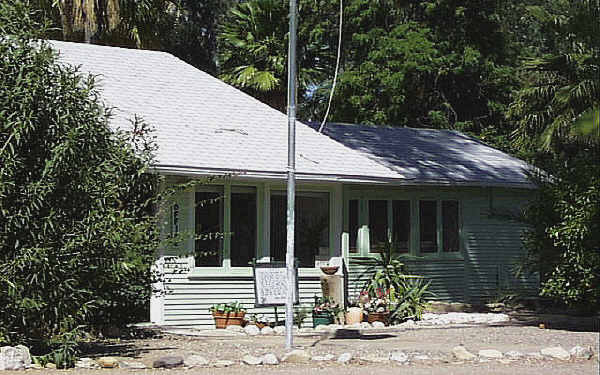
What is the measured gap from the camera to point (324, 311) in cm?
1708

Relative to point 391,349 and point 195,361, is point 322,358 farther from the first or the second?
point 391,349

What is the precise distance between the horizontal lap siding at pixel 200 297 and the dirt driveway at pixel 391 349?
4.77ft

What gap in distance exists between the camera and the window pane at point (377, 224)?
19.4 m

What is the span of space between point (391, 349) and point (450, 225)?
8146 millimetres

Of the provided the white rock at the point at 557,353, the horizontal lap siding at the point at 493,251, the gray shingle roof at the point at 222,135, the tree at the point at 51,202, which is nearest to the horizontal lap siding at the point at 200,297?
the gray shingle roof at the point at 222,135

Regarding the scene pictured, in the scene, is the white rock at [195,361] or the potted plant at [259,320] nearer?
the white rock at [195,361]

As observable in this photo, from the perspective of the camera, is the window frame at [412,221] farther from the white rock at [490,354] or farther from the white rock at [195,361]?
the white rock at [195,361]

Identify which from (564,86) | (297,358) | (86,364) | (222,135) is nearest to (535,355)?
(297,358)

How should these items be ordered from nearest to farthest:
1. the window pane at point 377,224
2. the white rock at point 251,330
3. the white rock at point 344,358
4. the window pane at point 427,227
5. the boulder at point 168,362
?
the boulder at point 168,362, the white rock at point 344,358, the white rock at point 251,330, the window pane at point 377,224, the window pane at point 427,227

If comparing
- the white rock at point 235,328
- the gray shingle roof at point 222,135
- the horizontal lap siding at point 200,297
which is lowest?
the white rock at point 235,328

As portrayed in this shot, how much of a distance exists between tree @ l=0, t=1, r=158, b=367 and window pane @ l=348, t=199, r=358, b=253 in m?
7.66

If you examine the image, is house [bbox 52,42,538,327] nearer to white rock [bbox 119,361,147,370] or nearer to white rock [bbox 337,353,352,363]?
white rock [bbox 119,361,147,370]

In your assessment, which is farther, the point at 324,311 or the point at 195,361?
the point at 324,311

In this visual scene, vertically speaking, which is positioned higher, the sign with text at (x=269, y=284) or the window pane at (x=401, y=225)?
the window pane at (x=401, y=225)
